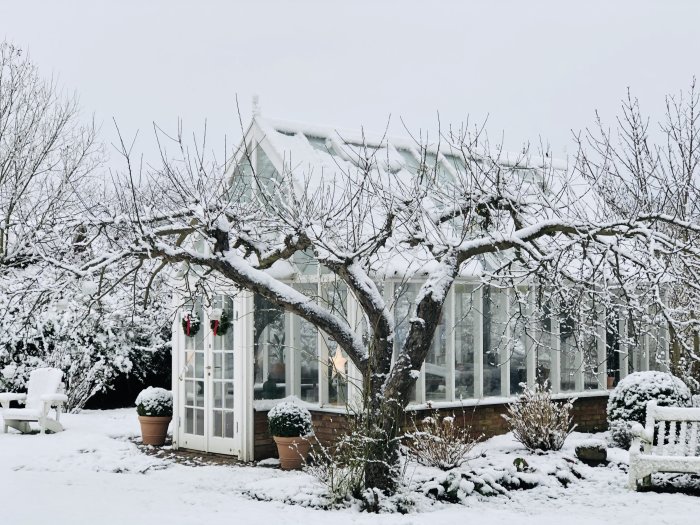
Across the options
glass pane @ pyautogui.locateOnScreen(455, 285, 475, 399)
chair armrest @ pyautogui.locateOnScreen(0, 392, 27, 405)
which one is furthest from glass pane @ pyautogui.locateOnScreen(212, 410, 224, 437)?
chair armrest @ pyautogui.locateOnScreen(0, 392, 27, 405)

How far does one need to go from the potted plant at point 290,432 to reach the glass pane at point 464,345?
2148mm

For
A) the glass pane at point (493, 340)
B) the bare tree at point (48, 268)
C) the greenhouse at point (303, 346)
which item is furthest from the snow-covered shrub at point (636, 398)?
the bare tree at point (48, 268)

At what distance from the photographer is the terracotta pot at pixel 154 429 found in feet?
41.2

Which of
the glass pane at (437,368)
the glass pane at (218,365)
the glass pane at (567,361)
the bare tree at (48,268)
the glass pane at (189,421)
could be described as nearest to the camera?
the glass pane at (437,368)

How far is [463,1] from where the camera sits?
14055mm

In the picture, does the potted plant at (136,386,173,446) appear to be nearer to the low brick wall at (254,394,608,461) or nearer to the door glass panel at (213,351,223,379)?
A: the door glass panel at (213,351,223,379)

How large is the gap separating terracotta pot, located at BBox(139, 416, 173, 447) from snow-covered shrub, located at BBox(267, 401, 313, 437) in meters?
2.49

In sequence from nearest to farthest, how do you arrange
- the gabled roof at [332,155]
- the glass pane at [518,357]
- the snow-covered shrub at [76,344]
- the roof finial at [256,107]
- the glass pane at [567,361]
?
the gabled roof at [332,155], the roof finial at [256,107], the glass pane at [518,357], the glass pane at [567,361], the snow-covered shrub at [76,344]

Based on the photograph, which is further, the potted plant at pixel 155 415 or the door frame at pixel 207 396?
the potted plant at pixel 155 415

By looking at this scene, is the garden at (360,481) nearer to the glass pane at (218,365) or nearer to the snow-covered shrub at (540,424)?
the snow-covered shrub at (540,424)

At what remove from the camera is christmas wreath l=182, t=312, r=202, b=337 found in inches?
471

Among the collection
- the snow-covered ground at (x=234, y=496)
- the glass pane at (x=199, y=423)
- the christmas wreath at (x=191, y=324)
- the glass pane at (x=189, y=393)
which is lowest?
the snow-covered ground at (x=234, y=496)

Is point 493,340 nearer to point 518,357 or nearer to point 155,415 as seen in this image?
point 518,357

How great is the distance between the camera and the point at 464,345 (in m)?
11.7
